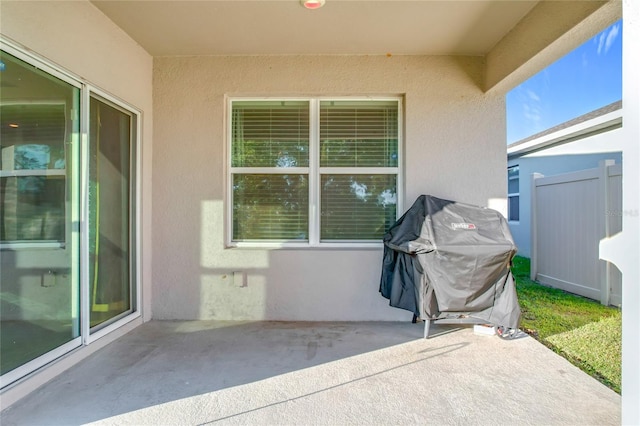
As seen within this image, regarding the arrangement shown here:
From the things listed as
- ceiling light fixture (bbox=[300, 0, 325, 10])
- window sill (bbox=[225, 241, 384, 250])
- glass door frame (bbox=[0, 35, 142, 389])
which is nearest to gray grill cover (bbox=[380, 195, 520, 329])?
window sill (bbox=[225, 241, 384, 250])

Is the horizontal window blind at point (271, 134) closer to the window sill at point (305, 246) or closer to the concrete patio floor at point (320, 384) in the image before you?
the window sill at point (305, 246)

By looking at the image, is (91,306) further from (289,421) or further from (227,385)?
(289,421)

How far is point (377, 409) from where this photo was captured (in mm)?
2090

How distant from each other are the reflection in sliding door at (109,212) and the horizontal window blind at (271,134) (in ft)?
3.76

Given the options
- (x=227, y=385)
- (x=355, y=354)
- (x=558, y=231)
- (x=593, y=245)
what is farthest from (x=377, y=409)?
(x=558, y=231)

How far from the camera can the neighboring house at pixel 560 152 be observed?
6.12 meters

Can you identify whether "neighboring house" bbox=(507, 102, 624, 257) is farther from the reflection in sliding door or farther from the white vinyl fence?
the reflection in sliding door

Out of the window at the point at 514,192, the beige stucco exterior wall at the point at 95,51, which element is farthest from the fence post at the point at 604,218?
the beige stucco exterior wall at the point at 95,51

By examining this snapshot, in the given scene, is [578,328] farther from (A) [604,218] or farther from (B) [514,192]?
(B) [514,192]

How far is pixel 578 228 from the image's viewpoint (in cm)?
495

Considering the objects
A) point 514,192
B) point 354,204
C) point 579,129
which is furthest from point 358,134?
point 514,192

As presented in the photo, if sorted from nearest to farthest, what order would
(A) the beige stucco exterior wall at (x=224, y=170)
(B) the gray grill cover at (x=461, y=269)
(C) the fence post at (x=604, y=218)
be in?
(B) the gray grill cover at (x=461, y=269)
(A) the beige stucco exterior wall at (x=224, y=170)
(C) the fence post at (x=604, y=218)

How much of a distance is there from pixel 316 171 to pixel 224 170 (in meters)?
1.08

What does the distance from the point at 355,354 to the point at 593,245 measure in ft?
13.2
